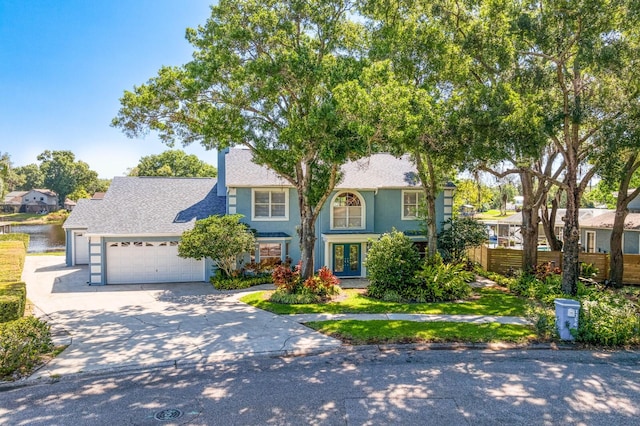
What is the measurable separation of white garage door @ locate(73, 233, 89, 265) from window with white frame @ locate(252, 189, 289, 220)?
37.2 ft

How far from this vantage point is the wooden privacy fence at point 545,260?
18578 mm

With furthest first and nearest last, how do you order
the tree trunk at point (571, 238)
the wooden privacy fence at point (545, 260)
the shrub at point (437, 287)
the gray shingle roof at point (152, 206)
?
the gray shingle roof at point (152, 206) < the wooden privacy fence at point (545, 260) < the shrub at point (437, 287) < the tree trunk at point (571, 238)

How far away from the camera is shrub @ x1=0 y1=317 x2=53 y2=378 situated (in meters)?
7.76

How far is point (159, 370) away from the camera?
328 inches

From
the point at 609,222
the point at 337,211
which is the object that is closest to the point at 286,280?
the point at 337,211

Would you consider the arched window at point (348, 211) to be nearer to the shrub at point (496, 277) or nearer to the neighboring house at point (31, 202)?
the shrub at point (496, 277)

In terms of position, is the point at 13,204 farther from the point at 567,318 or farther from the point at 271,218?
the point at 567,318

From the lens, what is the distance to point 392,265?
15742 millimetres

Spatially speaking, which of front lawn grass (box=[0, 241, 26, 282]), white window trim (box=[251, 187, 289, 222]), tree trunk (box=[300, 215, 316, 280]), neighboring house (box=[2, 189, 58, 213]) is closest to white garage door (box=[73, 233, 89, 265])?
front lawn grass (box=[0, 241, 26, 282])

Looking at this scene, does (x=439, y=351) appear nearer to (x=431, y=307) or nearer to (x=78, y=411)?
(x=431, y=307)

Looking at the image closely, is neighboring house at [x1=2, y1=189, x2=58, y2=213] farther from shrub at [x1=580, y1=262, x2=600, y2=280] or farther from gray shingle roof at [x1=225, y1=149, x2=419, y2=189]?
shrub at [x1=580, y1=262, x2=600, y2=280]

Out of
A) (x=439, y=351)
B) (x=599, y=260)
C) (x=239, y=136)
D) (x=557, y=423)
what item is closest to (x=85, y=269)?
(x=239, y=136)

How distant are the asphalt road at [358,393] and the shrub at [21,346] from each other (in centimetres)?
69

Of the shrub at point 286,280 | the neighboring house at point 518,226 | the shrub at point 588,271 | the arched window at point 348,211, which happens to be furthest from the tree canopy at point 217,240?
the neighboring house at point 518,226
